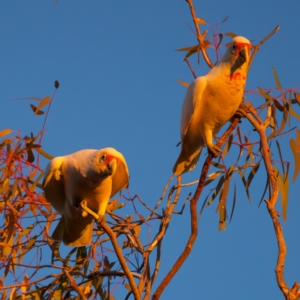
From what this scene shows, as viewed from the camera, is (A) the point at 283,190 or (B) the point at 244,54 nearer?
(A) the point at 283,190

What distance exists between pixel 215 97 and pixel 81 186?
801 mm

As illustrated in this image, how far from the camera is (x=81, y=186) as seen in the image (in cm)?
272

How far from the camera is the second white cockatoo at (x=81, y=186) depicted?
8.68ft

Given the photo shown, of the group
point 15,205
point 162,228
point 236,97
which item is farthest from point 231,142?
point 15,205

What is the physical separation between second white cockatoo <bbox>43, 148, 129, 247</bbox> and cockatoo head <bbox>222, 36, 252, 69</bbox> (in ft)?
2.41

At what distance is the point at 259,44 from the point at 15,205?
1.42 metres

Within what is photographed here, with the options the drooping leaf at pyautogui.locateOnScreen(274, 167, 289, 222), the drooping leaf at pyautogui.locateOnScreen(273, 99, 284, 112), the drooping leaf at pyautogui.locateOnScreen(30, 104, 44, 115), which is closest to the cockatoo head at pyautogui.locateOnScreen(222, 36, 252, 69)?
the drooping leaf at pyautogui.locateOnScreen(273, 99, 284, 112)

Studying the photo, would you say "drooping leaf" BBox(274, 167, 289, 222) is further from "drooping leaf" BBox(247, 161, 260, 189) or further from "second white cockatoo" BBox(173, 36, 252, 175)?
"second white cockatoo" BBox(173, 36, 252, 175)

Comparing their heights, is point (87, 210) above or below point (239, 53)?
below

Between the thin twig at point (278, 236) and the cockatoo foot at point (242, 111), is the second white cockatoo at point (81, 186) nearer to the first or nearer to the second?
the cockatoo foot at point (242, 111)

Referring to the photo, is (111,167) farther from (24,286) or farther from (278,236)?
(278,236)

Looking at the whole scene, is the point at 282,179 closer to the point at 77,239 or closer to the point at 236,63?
the point at 236,63

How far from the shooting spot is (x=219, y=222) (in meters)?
2.81

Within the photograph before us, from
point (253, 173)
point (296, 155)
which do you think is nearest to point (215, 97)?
point (253, 173)
